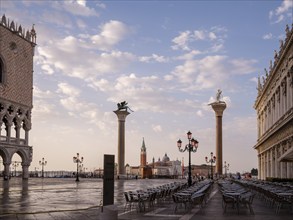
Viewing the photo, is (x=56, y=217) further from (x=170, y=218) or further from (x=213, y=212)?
(x=213, y=212)

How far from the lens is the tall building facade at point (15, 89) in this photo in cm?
6056

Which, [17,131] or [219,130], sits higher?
[219,130]

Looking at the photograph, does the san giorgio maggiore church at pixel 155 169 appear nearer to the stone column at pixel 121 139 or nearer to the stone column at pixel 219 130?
the stone column at pixel 121 139

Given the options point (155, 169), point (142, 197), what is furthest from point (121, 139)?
point (155, 169)

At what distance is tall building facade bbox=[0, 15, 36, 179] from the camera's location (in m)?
60.6

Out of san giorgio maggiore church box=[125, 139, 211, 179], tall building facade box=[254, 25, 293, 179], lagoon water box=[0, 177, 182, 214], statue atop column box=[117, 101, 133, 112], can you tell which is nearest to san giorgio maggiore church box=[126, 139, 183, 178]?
san giorgio maggiore church box=[125, 139, 211, 179]

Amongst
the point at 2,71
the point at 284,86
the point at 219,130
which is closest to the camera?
the point at 284,86

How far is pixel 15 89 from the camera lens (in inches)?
2479

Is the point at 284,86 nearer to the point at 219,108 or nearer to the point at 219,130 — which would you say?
the point at 219,130

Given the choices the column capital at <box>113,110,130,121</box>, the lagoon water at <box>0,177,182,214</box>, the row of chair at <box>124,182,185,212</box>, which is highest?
the column capital at <box>113,110,130,121</box>

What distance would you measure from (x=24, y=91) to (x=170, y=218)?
54.3 m

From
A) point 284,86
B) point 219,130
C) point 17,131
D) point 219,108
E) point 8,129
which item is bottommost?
point 17,131

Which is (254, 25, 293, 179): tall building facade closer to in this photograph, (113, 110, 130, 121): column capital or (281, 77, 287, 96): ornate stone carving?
(281, 77, 287, 96): ornate stone carving

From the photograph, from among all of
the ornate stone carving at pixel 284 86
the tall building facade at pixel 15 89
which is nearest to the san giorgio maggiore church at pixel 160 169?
the tall building facade at pixel 15 89
